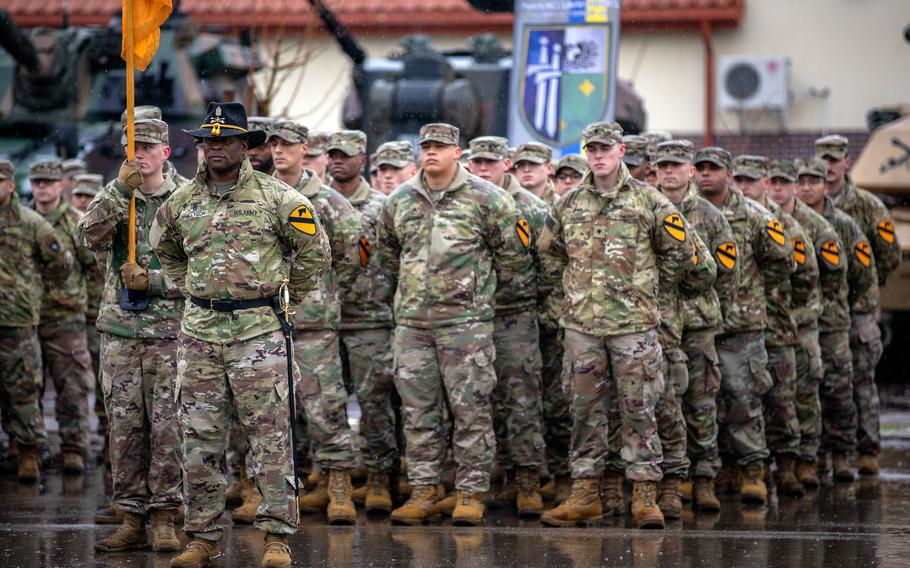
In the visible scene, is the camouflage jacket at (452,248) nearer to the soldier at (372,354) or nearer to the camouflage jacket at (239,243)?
the soldier at (372,354)

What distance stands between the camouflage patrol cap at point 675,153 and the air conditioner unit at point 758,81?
1795 centimetres

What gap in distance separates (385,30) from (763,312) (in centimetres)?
1959

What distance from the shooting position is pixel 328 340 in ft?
33.1

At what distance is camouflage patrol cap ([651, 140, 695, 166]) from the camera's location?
34.5 ft

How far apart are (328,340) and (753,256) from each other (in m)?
2.88

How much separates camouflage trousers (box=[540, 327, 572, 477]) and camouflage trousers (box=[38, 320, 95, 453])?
340 cm

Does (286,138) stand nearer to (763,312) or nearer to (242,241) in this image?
(242,241)

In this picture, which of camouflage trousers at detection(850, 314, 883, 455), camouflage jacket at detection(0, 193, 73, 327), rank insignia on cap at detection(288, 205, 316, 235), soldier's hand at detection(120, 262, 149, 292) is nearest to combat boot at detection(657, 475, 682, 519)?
camouflage trousers at detection(850, 314, 883, 455)

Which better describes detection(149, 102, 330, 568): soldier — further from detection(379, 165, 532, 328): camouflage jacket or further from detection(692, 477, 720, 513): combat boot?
detection(692, 477, 720, 513): combat boot

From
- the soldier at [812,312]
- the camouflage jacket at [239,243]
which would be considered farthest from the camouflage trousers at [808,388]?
the camouflage jacket at [239,243]

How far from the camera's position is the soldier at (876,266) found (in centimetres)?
1241

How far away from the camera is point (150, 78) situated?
1952 cm


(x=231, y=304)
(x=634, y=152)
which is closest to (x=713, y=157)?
(x=634, y=152)

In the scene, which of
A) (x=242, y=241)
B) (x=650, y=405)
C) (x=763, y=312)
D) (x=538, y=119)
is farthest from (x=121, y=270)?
(x=538, y=119)
